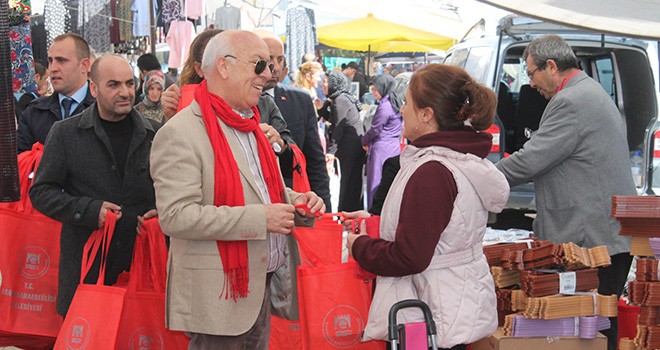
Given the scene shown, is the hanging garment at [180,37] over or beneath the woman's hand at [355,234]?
over

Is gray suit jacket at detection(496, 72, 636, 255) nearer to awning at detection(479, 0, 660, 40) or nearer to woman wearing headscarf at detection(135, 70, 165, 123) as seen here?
awning at detection(479, 0, 660, 40)

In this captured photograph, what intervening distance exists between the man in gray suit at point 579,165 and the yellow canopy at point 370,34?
14789 mm

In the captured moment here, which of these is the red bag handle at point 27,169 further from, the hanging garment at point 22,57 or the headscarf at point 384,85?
the headscarf at point 384,85

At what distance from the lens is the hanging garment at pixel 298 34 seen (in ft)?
54.5

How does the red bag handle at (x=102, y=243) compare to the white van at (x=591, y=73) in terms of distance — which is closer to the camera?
the red bag handle at (x=102, y=243)

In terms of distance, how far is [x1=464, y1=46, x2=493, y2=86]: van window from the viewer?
344 inches

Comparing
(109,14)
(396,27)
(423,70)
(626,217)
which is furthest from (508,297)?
(396,27)

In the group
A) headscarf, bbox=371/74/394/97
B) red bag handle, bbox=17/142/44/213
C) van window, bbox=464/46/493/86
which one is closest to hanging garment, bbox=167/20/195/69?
headscarf, bbox=371/74/394/97

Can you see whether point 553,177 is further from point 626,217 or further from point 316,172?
point 316,172

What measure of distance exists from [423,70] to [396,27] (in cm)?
1693

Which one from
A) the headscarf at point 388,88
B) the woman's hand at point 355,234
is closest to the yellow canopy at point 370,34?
the headscarf at point 388,88

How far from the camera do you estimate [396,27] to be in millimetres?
20047

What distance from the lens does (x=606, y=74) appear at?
9141mm

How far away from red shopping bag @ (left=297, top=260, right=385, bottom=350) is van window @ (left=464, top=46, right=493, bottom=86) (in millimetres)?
5143
